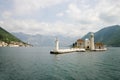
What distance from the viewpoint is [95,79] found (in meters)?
32.7

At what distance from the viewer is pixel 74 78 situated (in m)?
33.6

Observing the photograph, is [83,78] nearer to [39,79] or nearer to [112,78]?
[112,78]

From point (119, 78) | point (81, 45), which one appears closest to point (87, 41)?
Answer: point (81, 45)

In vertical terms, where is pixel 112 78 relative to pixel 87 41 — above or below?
below

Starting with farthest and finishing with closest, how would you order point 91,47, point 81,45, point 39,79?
point 81,45 → point 91,47 → point 39,79

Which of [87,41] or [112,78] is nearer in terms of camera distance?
[112,78]

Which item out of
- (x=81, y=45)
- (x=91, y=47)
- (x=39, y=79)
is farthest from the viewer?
(x=81, y=45)

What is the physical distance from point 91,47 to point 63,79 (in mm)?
155105

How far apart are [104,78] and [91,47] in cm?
15248

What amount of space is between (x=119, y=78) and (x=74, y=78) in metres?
9.37

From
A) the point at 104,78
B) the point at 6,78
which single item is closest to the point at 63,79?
the point at 104,78

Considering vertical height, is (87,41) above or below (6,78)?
above

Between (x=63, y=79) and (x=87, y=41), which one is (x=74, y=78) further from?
(x=87, y=41)

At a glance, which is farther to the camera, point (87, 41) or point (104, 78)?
point (87, 41)
